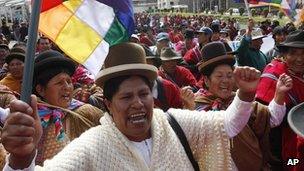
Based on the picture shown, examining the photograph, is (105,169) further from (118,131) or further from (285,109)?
(285,109)

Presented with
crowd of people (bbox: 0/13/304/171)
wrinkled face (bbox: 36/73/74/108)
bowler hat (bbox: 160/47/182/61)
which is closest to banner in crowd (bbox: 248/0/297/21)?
bowler hat (bbox: 160/47/182/61)

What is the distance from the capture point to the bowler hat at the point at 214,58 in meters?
4.20

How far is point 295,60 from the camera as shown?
4.23m

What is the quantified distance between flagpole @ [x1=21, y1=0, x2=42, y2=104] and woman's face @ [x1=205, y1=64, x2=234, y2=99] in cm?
245

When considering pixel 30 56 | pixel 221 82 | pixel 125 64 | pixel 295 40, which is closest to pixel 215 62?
pixel 221 82

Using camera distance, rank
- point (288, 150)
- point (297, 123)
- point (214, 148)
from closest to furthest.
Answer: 1. point (297, 123)
2. point (214, 148)
3. point (288, 150)

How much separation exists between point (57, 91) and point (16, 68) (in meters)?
2.00

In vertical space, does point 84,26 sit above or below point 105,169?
above

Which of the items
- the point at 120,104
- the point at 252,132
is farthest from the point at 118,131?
the point at 252,132

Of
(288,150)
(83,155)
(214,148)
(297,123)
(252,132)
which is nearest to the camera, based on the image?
(297,123)

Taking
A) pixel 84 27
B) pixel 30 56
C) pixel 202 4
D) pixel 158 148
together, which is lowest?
pixel 202 4

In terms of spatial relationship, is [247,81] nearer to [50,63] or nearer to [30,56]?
[30,56]

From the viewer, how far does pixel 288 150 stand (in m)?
3.97

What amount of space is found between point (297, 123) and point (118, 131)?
0.96 meters
